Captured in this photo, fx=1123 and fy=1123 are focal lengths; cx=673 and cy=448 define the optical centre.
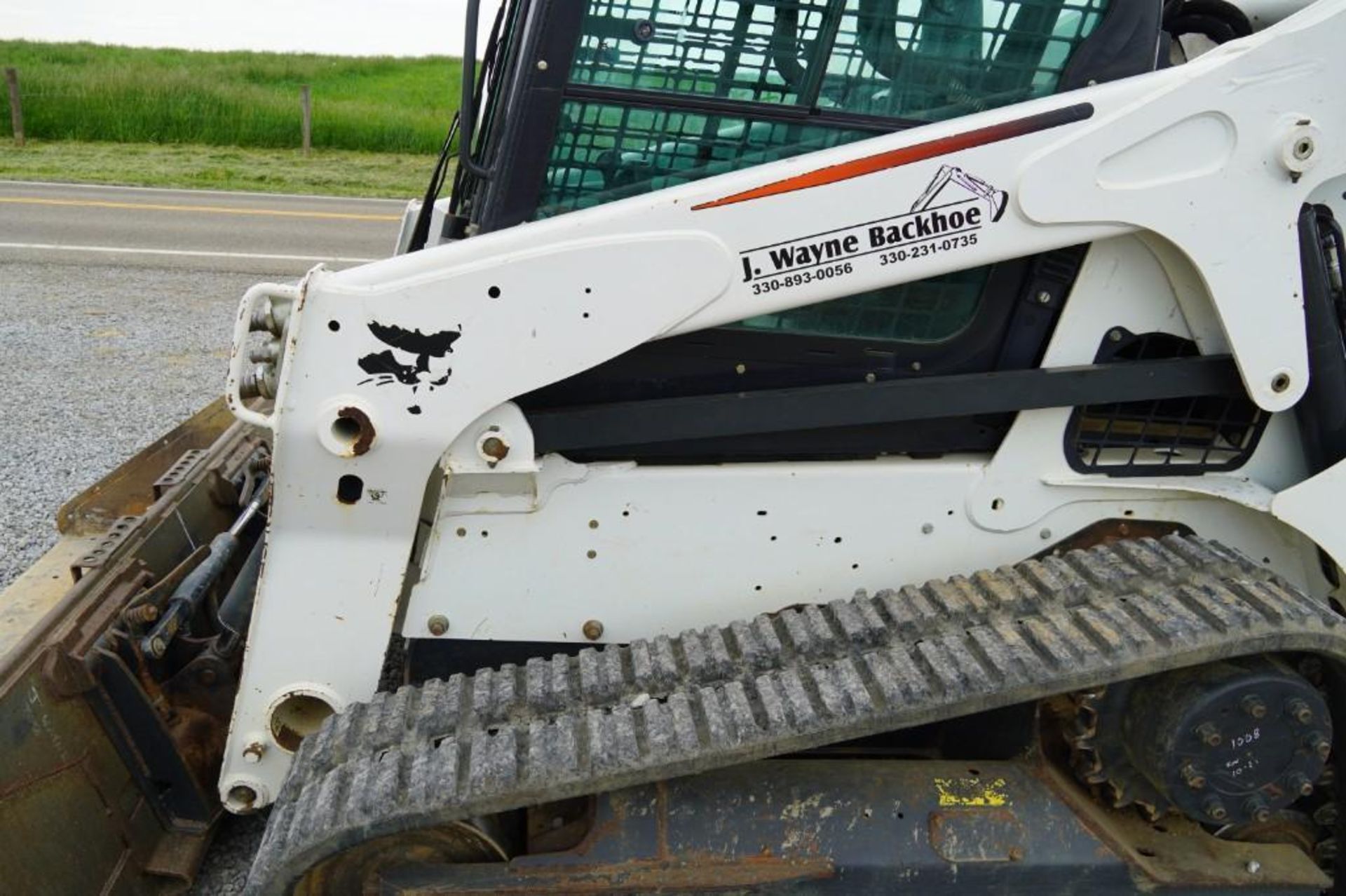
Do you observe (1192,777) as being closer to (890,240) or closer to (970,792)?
(970,792)

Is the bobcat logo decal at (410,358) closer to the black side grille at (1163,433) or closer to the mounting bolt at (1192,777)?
the black side grille at (1163,433)

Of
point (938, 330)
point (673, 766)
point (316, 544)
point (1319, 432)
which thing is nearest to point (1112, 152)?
point (938, 330)

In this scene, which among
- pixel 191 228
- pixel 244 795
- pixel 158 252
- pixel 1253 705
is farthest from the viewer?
pixel 191 228

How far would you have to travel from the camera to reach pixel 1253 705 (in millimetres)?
2082

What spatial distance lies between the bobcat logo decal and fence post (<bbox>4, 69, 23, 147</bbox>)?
18.6 meters

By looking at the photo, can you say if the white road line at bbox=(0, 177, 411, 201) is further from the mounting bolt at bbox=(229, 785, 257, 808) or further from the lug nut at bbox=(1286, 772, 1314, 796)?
the lug nut at bbox=(1286, 772, 1314, 796)

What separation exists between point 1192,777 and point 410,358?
1694 millimetres

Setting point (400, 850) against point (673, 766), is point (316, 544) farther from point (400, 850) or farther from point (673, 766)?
point (673, 766)

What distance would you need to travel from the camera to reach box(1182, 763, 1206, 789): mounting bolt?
212 cm

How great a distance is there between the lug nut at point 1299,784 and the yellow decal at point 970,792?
53 cm

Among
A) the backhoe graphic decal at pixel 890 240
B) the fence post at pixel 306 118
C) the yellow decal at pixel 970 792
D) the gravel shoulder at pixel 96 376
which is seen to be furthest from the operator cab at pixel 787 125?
the fence post at pixel 306 118

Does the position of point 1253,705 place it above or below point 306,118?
above

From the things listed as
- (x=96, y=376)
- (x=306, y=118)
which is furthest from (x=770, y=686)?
(x=306, y=118)

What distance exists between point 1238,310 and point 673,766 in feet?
4.72
